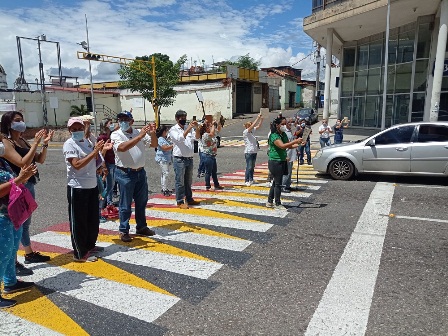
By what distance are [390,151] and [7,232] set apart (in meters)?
8.72

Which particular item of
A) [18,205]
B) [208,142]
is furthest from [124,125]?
[208,142]

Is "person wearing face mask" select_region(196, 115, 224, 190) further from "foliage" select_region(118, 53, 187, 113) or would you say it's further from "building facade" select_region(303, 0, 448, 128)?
"foliage" select_region(118, 53, 187, 113)

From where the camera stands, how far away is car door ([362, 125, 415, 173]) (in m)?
8.74

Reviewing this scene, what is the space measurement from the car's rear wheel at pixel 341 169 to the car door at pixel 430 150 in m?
1.53

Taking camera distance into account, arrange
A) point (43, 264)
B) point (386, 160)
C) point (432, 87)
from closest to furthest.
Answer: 1. point (43, 264)
2. point (386, 160)
3. point (432, 87)

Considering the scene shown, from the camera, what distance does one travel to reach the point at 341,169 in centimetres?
952

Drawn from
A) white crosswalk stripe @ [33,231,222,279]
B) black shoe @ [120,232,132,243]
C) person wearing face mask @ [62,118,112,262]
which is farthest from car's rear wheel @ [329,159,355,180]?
person wearing face mask @ [62,118,112,262]

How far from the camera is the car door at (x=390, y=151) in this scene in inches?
Result: 344

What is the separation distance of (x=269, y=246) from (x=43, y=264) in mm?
3051

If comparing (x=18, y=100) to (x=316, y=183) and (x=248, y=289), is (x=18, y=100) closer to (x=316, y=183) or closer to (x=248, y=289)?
(x=316, y=183)

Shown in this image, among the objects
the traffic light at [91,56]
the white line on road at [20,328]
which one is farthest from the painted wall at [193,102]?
the white line on road at [20,328]

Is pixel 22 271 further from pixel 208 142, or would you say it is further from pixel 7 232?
pixel 208 142

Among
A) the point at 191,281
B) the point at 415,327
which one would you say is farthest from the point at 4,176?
the point at 415,327

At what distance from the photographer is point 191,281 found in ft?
12.5
